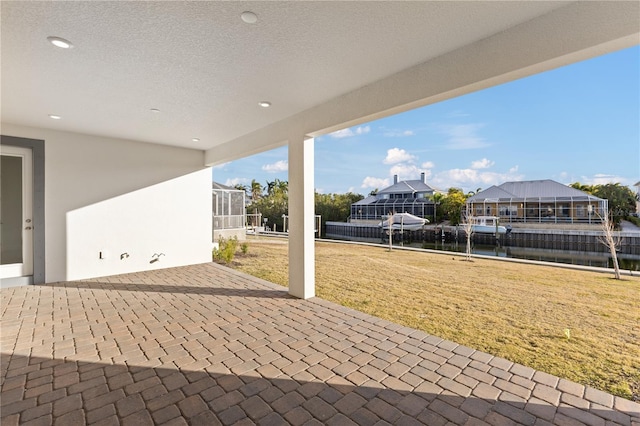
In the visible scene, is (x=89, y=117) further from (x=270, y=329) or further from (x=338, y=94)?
(x=270, y=329)

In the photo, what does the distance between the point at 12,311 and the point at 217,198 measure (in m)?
8.93

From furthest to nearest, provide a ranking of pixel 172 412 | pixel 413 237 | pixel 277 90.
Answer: pixel 413 237, pixel 277 90, pixel 172 412

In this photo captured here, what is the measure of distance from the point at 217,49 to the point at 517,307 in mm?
5120

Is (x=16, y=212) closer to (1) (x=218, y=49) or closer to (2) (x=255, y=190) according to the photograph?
(1) (x=218, y=49)

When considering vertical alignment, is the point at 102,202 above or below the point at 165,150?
below

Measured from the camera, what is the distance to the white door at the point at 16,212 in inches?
187

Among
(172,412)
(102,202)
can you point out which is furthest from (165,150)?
(172,412)

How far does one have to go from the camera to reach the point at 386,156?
36.8m

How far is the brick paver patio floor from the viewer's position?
5.92ft

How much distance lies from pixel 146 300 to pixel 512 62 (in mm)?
5134

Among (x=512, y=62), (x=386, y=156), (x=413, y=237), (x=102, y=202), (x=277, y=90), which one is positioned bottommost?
(x=413, y=237)

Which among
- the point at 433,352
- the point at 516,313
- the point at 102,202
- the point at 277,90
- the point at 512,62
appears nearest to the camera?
the point at 512,62

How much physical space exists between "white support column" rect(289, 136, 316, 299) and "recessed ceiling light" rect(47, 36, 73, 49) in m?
2.63

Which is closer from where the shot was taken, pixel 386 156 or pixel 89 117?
pixel 89 117
